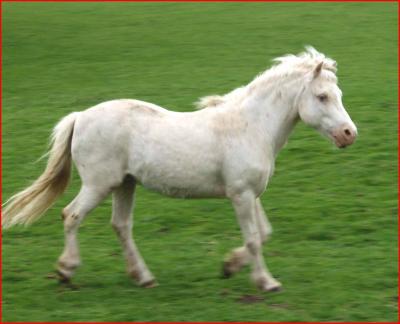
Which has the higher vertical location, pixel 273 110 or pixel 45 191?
pixel 273 110

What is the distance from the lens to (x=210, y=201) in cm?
911

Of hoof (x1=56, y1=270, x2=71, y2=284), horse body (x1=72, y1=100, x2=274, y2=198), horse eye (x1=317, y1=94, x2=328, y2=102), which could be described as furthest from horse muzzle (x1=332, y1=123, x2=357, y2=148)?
hoof (x1=56, y1=270, x2=71, y2=284)

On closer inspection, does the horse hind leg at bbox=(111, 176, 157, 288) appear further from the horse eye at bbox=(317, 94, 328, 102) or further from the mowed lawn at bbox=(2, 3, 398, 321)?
the horse eye at bbox=(317, 94, 328, 102)

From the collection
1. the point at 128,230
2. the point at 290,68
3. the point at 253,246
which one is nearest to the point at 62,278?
the point at 128,230

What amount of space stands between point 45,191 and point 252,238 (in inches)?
69.3

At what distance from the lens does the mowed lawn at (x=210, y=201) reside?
643cm

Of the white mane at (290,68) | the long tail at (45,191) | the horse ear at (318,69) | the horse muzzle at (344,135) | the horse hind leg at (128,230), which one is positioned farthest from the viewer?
the long tail at (45,191)

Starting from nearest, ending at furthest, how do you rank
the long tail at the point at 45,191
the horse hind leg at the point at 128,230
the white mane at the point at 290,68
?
the white mane at the point at 290,68 < the horse hind leg at the point at 128,230 < the long tail at the point at 45,191

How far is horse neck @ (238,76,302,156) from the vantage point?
260 inches

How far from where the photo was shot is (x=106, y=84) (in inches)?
582

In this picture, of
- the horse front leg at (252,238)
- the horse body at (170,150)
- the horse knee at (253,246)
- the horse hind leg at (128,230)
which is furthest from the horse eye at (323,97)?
the horse hind leg at (128,230)

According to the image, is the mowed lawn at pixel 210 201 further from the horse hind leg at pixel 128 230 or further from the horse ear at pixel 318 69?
the horse ear at pixel 318 69

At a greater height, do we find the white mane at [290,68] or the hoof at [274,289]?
the white mane at [290,68]

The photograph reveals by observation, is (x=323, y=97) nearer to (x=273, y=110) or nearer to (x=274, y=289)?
(x=273, y=110)
